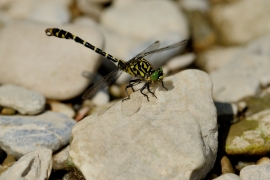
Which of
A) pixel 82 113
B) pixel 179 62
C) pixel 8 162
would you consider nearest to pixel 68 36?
pixel 82 113

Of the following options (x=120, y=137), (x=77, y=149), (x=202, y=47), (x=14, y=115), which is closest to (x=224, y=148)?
(x=120, y=137)

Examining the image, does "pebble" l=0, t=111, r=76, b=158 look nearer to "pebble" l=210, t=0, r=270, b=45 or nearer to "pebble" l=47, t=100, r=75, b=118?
"pebble" l=47, t=100, r=75, b=118

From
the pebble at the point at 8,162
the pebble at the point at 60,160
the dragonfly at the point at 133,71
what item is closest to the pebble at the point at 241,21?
the dragonfly at the point at 133,71

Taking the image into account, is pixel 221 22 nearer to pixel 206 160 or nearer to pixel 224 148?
pixel 224 148

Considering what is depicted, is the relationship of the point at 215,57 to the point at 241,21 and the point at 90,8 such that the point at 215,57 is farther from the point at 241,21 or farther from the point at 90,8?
the point at 90,8

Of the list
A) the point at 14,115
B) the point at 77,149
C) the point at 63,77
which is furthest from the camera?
the point at 63,77

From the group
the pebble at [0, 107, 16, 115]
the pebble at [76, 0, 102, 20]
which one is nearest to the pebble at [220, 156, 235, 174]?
the pebble at [0, 107, 16, 115]

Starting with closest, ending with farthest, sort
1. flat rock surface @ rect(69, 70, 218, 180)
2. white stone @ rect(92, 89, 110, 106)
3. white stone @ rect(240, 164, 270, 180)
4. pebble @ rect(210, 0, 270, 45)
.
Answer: flat rock surface @ rect(69, 70, 218, 180), white stone @ rect(240, 164, 270, 180), white stone @ rect(92, 89, 110, 106), pebble @ rect(210, 0, 270, 45)
